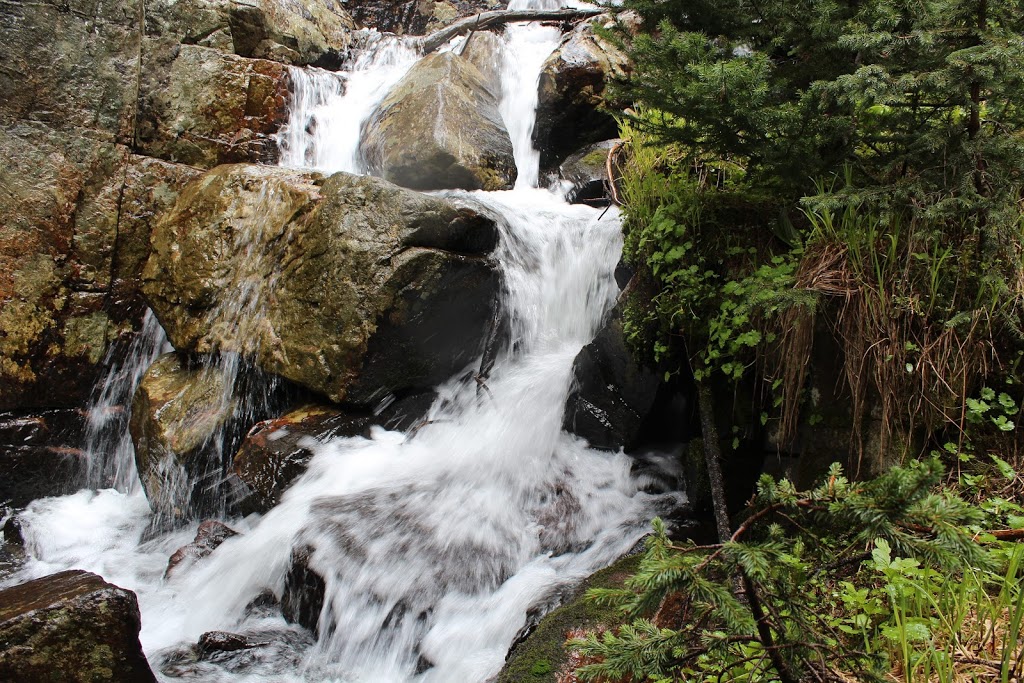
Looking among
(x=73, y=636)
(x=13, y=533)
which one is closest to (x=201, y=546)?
(x=73, y=636)

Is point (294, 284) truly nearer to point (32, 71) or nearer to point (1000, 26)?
point (32, 71)

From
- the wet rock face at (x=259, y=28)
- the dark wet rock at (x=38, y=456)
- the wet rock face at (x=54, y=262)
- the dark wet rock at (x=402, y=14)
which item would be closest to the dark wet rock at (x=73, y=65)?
the wet rock face at (x=54, y=262)

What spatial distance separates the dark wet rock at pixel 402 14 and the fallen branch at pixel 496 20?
4216 millimetres

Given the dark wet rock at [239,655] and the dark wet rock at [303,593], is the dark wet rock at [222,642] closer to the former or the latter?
the dark wet rock at [239,655]

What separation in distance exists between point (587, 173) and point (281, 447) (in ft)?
15.7

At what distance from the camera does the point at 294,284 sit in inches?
215

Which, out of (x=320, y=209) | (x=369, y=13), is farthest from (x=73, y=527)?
(x=369, y=13)

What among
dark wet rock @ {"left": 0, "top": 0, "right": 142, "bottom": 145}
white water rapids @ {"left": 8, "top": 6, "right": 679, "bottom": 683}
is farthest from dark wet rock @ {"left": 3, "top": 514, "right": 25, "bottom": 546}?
dark wet rock @ {"left": 0, "top": 0, "right": 142, "bottom": 145}

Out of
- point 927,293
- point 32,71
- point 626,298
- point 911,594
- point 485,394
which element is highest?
point 32,71

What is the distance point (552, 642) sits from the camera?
2725mm

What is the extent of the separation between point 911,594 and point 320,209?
4.89m

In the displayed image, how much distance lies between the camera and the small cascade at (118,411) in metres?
6.13

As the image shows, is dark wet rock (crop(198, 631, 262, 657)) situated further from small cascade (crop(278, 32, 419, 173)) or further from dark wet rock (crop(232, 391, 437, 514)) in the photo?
small cascade (crop(278, 32, 419, 173))

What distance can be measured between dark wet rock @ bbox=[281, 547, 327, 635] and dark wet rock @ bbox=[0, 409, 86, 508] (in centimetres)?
347
